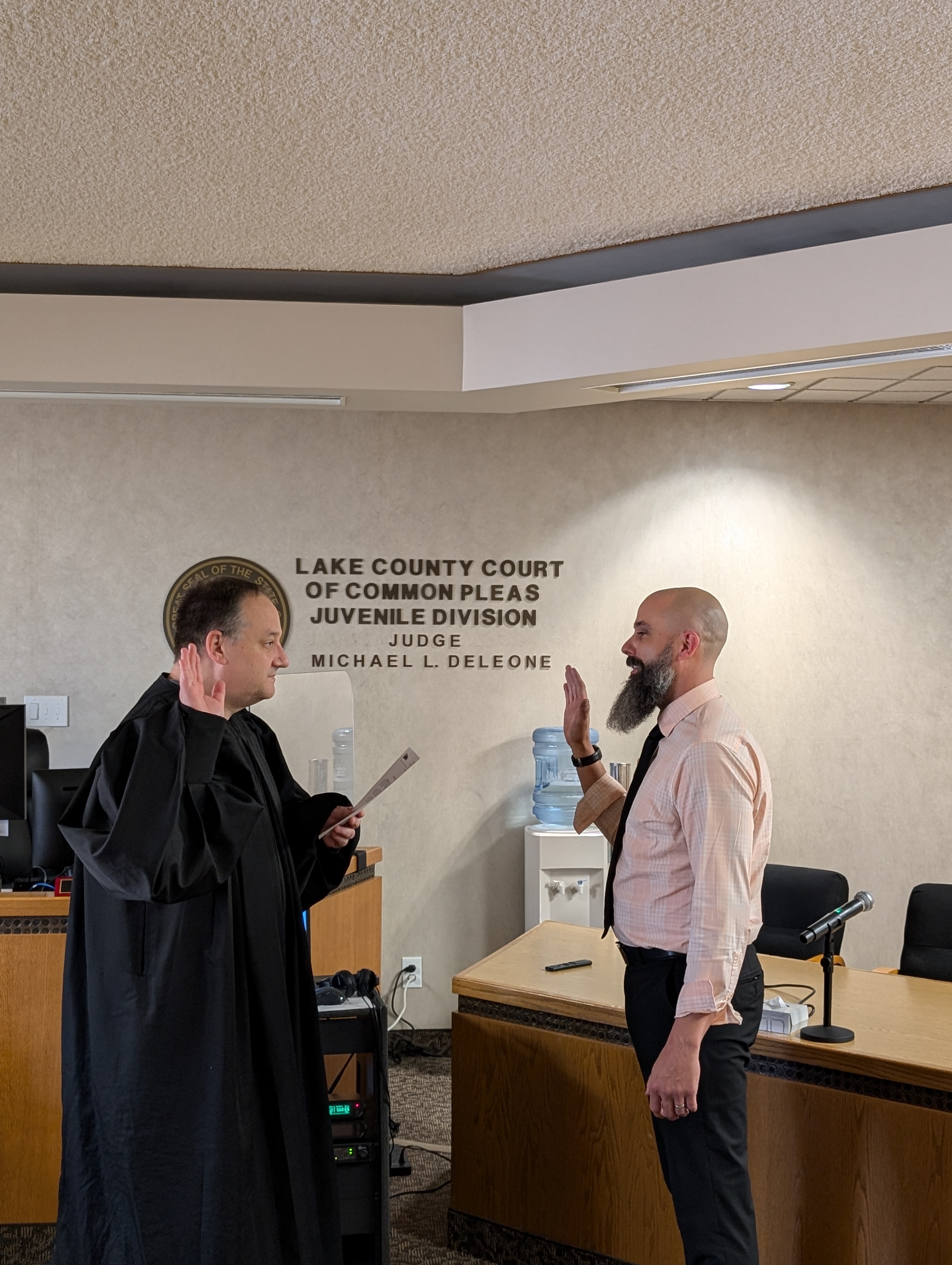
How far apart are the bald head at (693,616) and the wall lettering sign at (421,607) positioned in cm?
309

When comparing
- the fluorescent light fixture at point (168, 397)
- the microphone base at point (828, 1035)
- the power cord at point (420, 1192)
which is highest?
the fluorescent light fixture at point (168, 397)

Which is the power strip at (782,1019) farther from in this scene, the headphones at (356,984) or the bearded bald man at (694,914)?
the headphones at (356,984)

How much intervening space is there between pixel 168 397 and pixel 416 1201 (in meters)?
3.33

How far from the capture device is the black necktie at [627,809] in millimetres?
2580

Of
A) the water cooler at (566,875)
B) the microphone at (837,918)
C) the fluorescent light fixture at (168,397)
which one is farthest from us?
the water cooler at (566,875)

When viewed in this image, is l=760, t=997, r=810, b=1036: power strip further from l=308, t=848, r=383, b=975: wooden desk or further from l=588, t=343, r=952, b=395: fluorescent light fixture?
l=588, t=343, r=952, b=395: fluorescent light fixture

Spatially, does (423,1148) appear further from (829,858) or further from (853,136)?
(853,136)

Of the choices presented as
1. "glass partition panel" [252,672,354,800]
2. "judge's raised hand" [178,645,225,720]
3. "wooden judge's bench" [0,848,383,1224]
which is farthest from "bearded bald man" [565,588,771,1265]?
"glass partition panel" [252,672,354,800]

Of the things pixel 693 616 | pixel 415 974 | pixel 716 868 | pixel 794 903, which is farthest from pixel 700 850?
pixel 415 974

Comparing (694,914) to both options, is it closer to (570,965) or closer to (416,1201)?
(570,965)

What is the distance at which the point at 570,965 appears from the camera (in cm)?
341

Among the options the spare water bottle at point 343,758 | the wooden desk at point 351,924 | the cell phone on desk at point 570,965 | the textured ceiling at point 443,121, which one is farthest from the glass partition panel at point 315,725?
the textured ceiling at point 443,121

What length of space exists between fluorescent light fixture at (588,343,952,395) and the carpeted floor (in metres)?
3.09

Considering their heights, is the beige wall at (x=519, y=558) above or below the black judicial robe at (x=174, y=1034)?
above
